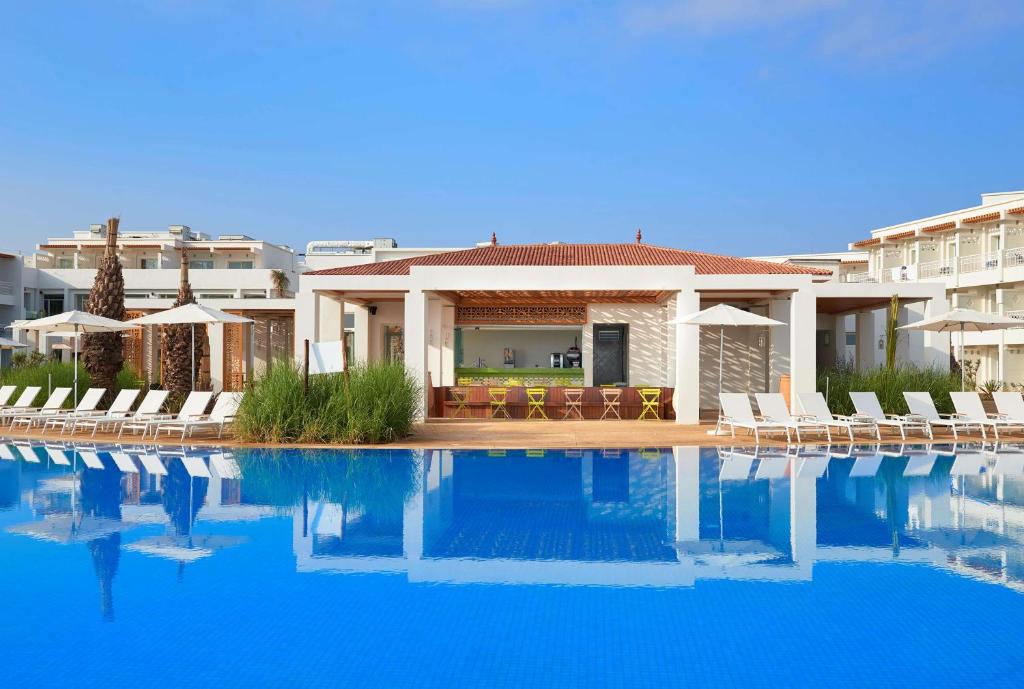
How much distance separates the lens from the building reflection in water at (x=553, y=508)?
22.6 feet

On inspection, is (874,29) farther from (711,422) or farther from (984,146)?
(984,146)

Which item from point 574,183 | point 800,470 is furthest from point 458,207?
point 800,470

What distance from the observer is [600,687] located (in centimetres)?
443

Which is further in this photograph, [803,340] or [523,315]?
[523,315]

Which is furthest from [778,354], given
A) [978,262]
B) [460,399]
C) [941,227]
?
[941,227]

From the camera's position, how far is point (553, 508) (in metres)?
9.16

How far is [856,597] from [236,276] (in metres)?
38.7

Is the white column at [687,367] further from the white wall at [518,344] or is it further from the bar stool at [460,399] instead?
the white wall at [518,344]

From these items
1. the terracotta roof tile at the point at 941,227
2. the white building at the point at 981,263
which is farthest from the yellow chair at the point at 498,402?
the terracotta roof tile at the point at 941,227

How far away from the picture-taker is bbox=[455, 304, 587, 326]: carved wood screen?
22.6 meters

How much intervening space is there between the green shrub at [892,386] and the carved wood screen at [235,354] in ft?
56.6

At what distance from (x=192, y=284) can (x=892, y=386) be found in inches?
1300

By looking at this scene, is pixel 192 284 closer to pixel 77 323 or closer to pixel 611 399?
pixel 77 323

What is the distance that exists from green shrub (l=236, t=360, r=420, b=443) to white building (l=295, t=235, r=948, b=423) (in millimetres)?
2805
